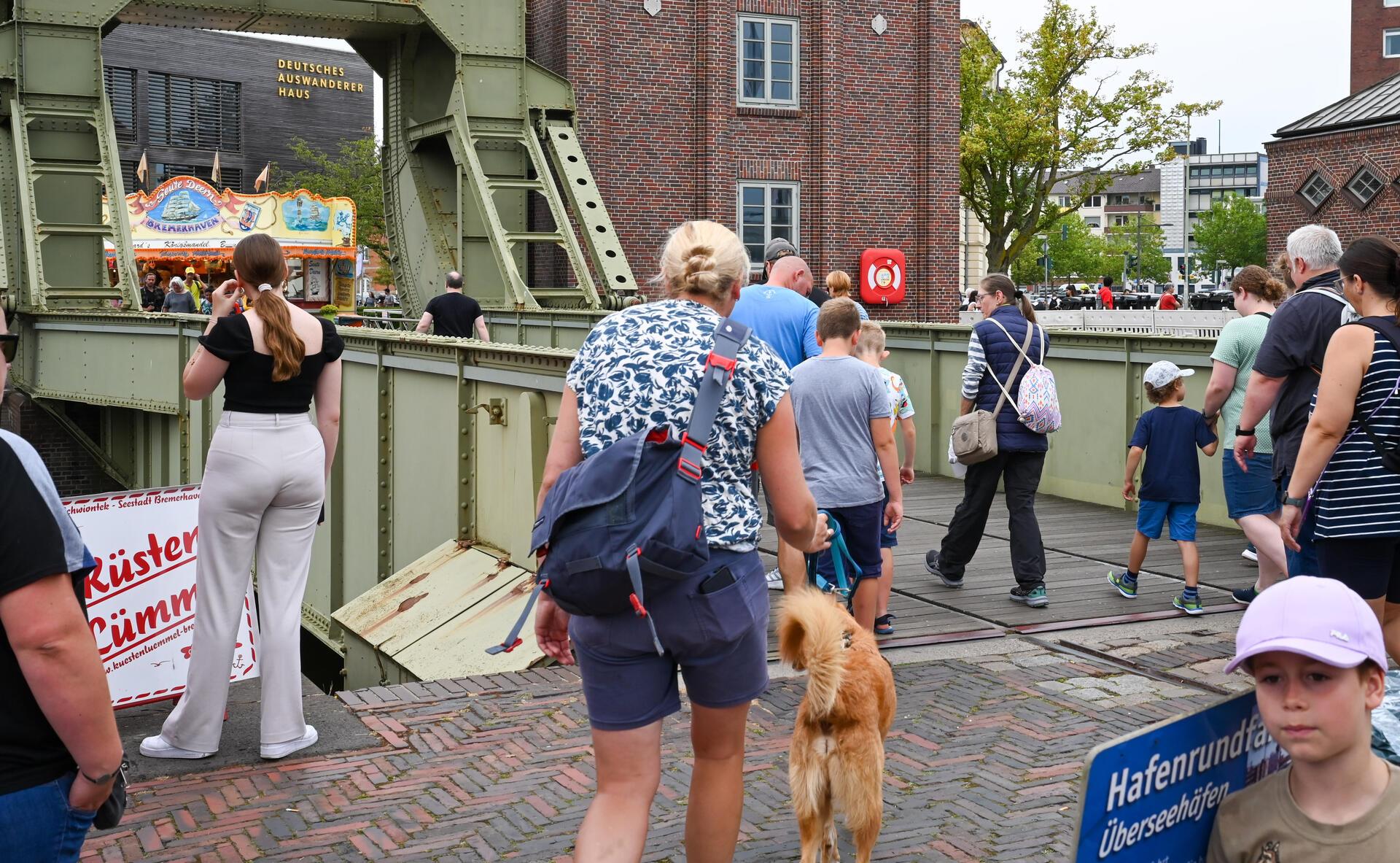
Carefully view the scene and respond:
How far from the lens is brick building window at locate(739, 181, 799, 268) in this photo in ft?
88.3

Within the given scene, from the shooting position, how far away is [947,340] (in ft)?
47.0

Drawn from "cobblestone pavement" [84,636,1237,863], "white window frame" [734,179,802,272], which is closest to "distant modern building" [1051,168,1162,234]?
"white window frame" [734,179,802,272]

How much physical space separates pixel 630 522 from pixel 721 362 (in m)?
0.46

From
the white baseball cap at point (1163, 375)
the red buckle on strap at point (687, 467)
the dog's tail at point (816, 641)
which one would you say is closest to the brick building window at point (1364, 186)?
the white baseball cap at point (1163, 375)

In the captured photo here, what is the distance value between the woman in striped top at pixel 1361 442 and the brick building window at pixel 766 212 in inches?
865

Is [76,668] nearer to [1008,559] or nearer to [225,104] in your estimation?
[1008,559]

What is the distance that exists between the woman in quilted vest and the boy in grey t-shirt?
1.60m

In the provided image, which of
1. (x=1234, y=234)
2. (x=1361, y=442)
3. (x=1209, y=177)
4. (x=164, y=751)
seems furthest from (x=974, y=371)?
(x=1209, y=177)

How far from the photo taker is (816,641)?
4016 millimetres

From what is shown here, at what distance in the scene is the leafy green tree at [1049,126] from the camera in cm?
4075

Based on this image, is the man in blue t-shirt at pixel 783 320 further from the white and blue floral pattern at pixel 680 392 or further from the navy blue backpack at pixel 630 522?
the navy blue backpack at pixel 630 522

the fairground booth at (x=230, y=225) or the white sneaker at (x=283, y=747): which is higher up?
the fairground booth at (x=230, y=225)

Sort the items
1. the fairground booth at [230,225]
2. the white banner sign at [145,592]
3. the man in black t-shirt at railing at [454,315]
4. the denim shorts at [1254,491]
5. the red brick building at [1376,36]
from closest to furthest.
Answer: the white banner sign at [145,592] < the denim shorts at [1254,491] < the man in black t-shirt at railing at [454,315] < the fairground booth at [230,225] < the red brick building at [1376,36]

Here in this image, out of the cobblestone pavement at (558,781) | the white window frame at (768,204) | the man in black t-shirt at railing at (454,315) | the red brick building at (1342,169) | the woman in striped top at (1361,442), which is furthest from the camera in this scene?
the red brick building at (1342,169)
